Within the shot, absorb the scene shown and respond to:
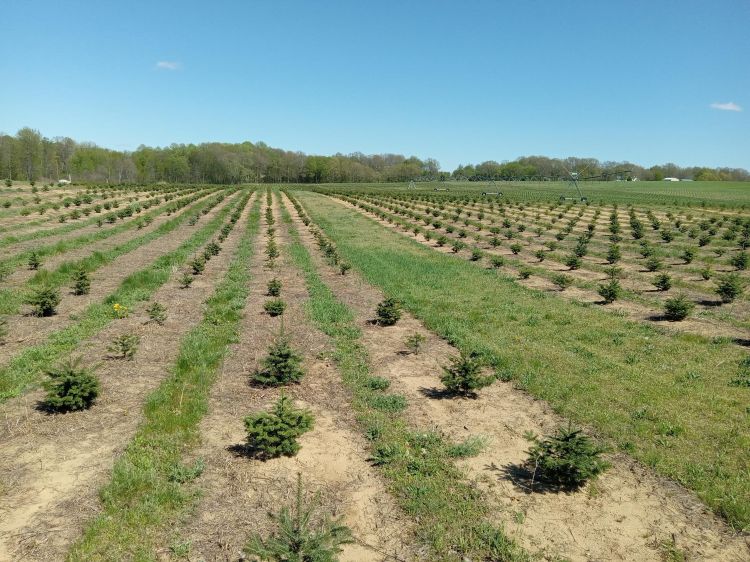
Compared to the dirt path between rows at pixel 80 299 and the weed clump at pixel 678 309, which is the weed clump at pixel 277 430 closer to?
the dirt path between rows at pixel 80 299

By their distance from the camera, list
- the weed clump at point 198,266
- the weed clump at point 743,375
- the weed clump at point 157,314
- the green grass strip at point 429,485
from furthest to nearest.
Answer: the weed clump at point 198,266
the weed clump at point 157,314
the weed clump at point 743,375
the green grass strip at point 429,485

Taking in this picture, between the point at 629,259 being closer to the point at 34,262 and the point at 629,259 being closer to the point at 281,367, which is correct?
the point at 281,367

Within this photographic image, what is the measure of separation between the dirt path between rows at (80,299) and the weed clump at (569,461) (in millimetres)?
11632

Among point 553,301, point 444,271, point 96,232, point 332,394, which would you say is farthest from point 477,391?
point 96,232

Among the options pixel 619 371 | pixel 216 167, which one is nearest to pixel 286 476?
pixel 619 371

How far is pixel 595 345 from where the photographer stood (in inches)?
526

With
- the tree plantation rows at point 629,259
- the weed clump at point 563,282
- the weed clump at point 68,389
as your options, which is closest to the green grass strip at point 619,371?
the weed clump at point 563,282

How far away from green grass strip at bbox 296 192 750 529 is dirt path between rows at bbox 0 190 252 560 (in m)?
8.04

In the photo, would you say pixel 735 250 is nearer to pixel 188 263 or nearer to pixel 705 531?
pixel 705 531

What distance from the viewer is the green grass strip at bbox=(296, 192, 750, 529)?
25.3 feet

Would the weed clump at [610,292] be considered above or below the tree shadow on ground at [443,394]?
above

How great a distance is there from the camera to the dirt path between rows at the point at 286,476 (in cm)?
595

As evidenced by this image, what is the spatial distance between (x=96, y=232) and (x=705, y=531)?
124ft

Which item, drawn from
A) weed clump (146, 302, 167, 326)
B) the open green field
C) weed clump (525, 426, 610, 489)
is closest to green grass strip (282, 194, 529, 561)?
weed clump (525, 426, 610, 489)
